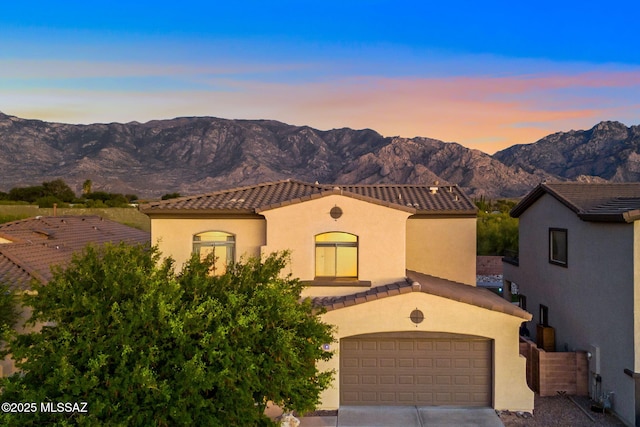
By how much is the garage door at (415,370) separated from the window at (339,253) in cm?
269

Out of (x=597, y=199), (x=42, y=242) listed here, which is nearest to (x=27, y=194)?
(x=42, y=242)

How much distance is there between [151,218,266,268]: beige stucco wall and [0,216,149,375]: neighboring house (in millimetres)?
2905

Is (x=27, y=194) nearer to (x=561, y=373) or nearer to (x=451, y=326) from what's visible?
(x=451, y=326)

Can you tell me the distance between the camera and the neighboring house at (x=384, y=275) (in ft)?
47.3

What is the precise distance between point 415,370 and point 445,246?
5.97 meters

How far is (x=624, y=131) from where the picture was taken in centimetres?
12100

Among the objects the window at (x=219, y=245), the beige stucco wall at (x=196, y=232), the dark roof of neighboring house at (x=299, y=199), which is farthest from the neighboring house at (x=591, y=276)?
the window at (x=219, y=245)

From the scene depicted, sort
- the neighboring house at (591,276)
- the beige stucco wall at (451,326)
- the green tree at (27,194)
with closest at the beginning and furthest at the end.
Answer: the neighboring house at (591,276), the beige stucco wall at (451,326), the green tree at (27,194)

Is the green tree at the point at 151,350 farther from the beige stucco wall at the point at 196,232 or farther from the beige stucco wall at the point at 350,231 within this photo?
the beige stucco wall at the point at 196,232

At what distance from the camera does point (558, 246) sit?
18.1 metres

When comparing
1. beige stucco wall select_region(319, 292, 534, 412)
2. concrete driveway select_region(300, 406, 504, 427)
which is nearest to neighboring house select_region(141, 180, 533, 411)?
beige stucco wall select_region(319, 292, 534, 412)

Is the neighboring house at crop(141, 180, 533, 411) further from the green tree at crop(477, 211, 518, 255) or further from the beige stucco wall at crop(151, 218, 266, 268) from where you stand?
the green tree at crop(477, 211, 518, 255)

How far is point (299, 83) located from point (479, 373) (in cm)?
9399

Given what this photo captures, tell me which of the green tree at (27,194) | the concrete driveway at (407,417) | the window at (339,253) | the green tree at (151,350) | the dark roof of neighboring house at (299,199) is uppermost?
the green tree at (27,194)
